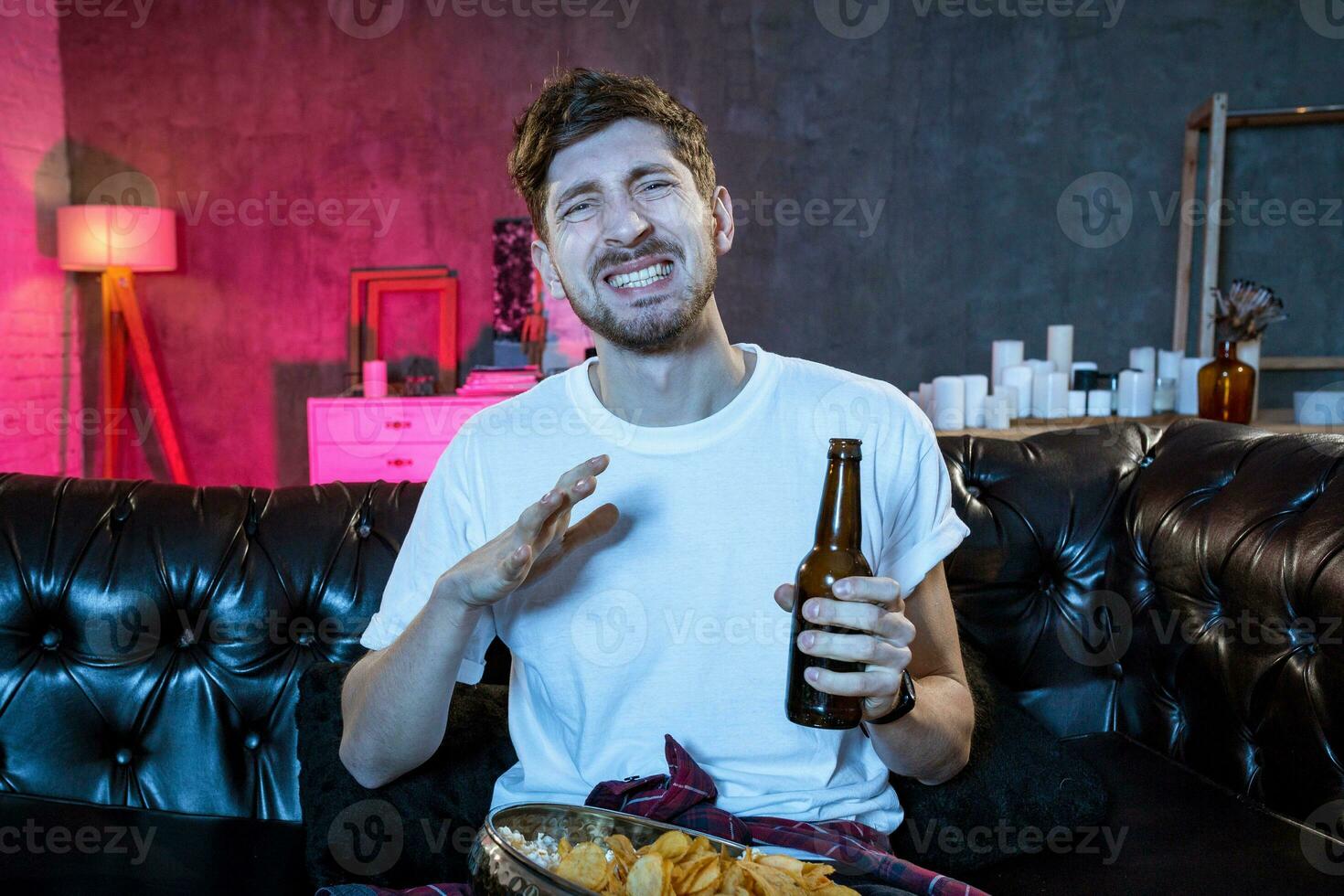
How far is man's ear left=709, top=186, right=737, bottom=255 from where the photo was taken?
1.50 meters

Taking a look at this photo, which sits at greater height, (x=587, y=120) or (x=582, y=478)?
(x=587, y=120)

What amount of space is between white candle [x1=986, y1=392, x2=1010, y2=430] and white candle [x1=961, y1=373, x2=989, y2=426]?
22 millimetres

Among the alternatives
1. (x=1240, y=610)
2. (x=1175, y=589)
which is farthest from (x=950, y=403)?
(x=1240, y=610)

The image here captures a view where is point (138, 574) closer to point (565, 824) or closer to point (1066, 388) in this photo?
point (565, 824)

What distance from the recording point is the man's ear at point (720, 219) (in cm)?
150

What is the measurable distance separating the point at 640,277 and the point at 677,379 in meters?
0.15

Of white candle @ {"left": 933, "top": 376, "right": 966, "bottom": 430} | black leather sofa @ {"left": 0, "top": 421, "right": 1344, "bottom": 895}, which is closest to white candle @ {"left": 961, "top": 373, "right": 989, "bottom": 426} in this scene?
white candle @ {"left": 933, "top": 376, "right": 966, "bottom": 430}

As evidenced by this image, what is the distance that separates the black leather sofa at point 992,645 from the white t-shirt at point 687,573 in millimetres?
321

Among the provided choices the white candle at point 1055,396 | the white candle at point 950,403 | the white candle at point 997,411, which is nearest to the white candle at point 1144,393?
the white candle at point 1055,396

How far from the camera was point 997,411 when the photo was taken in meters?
3.56

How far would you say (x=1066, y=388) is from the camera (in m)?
3.71

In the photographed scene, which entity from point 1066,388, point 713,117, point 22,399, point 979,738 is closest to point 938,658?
point 979,738

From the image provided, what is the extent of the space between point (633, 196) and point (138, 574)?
103 centimetres

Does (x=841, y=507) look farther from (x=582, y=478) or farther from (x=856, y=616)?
(x=582, y=478)
